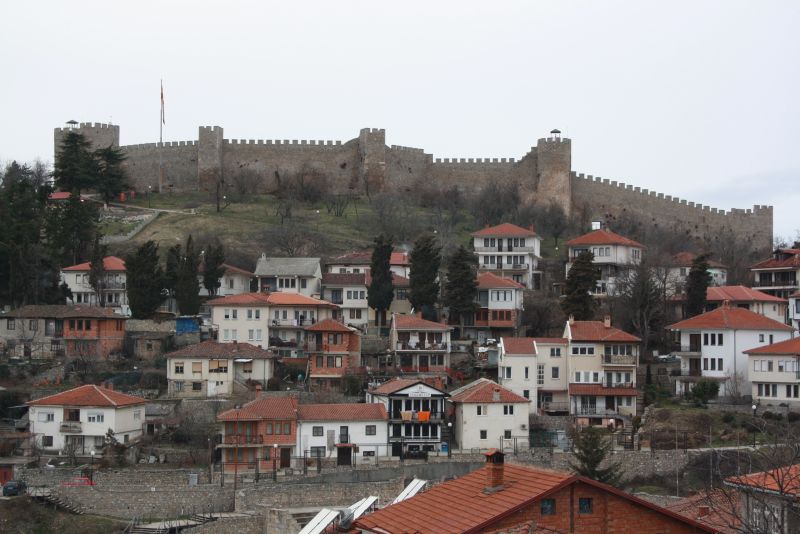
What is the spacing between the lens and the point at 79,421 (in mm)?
49875

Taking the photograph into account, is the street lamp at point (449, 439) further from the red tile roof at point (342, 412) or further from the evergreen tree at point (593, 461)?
the evergreen tree at point (593, 461)

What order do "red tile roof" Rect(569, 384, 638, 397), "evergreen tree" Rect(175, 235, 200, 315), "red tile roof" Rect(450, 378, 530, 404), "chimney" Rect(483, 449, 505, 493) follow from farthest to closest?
"evergreen tree" Rect(175, 235, 200, 315) < "red tile roof" Rect(569, 384, 638, 397) < "red tile roof" Rect(450, 378, 530, 404) < "chimney" Rect(483, 449, 505, 493)

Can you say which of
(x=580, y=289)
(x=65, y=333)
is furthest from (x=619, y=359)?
(x=65, y=333)

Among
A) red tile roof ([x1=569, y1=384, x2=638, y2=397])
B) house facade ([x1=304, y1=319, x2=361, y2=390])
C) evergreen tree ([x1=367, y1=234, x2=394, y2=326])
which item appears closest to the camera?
red tile roof ([x1=569, y1=384, x2=638, y2=397])

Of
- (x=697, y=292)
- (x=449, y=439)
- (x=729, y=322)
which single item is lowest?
(x=449, y=439)

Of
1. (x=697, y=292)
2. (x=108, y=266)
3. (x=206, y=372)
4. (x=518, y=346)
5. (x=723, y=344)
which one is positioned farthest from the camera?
(x=108, y=266)

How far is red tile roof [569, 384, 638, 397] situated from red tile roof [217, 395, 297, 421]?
12.2 meters

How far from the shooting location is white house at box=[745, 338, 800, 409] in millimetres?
52844

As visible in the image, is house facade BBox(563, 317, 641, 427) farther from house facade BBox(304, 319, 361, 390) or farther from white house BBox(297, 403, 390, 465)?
house facade BBox(304, 319, 361, 390)

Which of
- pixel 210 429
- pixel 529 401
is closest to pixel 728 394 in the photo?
pixel 529 401

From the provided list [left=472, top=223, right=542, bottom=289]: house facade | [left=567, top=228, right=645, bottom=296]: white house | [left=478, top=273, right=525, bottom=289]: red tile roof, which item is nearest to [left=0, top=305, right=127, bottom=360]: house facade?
[left=478, top=273, right=525, bottom=289]: red tile roof

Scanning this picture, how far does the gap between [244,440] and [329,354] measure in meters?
9.58

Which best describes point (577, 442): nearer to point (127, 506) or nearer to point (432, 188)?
point (127, 506)

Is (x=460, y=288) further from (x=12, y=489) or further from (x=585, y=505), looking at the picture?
(x=585, y=505)
